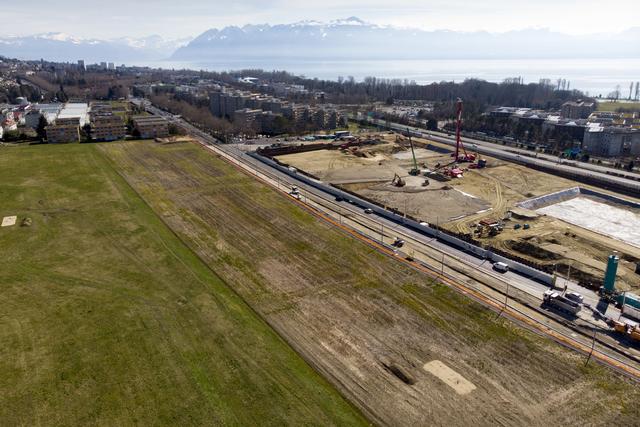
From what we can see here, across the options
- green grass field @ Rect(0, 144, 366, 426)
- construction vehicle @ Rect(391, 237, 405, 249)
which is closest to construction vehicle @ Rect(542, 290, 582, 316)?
construction vehicle @ Rect(391, 237, 405, 249)

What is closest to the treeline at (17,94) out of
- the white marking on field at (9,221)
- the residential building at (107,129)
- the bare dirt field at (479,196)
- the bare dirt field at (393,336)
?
the residential building at (107,129)

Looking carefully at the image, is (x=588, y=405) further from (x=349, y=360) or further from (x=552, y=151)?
(x=552, y=151)

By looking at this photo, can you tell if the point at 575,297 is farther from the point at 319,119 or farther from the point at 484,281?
the point at 319,119

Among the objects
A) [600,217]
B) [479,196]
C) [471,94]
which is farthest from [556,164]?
[471,94]

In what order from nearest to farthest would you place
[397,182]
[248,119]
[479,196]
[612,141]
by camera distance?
[479,196] → [397,182] → [612,141] → [248,119]

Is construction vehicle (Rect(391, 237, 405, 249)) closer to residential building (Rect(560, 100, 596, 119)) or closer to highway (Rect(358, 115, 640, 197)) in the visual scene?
highway (Rect(358, 115, 640, 197))

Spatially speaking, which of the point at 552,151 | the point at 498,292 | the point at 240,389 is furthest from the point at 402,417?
the point at 552,151
